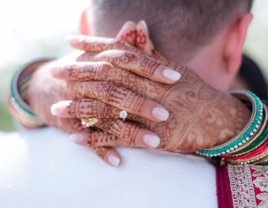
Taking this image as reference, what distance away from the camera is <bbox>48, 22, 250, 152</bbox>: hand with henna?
0.92 m

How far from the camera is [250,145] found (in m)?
0.92

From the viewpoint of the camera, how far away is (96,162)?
94 centimetres

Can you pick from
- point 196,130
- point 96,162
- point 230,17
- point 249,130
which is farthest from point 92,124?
point 230,17

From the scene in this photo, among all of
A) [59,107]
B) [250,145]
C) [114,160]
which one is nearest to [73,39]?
[59,107]

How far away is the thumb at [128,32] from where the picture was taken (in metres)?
1.03

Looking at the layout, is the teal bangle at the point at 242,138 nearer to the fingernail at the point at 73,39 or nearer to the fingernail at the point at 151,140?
the fingernail at the point at 151,140

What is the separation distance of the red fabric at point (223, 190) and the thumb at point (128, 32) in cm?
54

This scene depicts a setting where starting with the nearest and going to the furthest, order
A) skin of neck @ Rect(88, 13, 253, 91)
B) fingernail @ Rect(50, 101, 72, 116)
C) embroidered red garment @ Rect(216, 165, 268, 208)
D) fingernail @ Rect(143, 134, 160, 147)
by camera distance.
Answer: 1. embroidered red garment @ Rect(216, 165, 268, 208)
2. fingernail @ Rect(143, 134, 160, 147)
3. fingernail @ Rect(50, 101, 72, 116)
4. skin of neck @ Rect(88, 13, 253, 91)

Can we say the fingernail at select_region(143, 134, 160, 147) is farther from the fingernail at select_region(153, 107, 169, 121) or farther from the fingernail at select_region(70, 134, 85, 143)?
the fingernail at select_region(70, 134, 85, 143)

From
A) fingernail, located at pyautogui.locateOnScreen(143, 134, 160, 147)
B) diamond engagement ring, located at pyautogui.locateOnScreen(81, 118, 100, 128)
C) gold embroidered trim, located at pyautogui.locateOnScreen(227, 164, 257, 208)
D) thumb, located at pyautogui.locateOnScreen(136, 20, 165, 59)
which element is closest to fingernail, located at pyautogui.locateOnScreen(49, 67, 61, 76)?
diamond engagement ring, located at pyautogui.locateOnScreen(81, 118, 100, 128)

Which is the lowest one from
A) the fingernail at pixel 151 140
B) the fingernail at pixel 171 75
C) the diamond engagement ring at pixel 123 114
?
the fingernail at pixel 151 140

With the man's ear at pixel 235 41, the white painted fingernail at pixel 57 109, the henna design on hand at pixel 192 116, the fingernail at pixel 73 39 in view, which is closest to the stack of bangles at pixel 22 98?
the white painted fingernail at pixel 57 109

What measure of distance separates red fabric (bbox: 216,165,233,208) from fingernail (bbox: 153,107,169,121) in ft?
0.79

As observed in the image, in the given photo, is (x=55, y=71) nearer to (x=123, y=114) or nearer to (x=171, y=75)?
(x=123, y=114)
